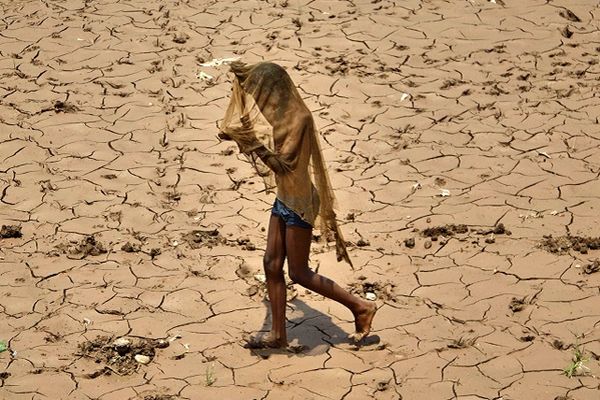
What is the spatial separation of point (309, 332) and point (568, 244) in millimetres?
1849

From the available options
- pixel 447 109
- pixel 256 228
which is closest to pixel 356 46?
pixel 447 109

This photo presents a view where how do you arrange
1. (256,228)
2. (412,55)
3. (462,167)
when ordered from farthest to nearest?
1. (412,55)
2. (462,167)
3. (256,228)

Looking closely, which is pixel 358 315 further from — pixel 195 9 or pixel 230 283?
pixel 195 9

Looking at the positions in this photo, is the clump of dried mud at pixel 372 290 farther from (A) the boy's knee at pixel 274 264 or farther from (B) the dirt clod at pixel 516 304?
(A) the boy's knee at pixel 274 264

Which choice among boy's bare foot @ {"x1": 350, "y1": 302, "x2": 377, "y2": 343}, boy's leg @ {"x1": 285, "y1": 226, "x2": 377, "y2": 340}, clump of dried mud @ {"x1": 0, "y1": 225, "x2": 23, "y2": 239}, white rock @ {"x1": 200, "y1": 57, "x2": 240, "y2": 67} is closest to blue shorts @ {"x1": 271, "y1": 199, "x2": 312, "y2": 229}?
boy's leg @ {"x1": 285, "y1": 226, "x2": 377, "y2": 340}

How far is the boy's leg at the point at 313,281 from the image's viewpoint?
21.1ft

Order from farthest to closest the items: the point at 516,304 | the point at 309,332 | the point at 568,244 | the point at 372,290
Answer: the point at 568,244
the point at 372,290
the point at 516,304
the point at 309,332

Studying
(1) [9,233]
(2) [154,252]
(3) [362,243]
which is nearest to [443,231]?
(3) [362,243]

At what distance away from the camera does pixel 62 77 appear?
998cm

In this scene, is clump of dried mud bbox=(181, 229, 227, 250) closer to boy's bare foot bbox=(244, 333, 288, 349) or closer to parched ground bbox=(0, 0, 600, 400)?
parched ground bbox=(0, 0, 600, 400)

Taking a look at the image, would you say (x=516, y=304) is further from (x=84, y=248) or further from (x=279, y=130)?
(x=84, y=248)

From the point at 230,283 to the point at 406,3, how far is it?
4.63 meters

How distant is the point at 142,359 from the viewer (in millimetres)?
6543

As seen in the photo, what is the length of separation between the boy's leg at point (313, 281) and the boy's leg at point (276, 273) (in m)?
0.05
